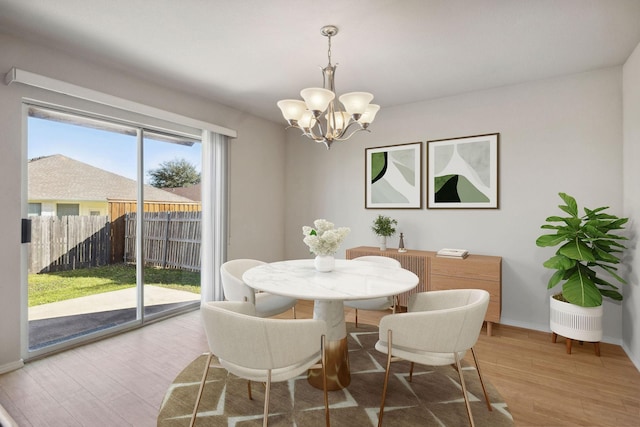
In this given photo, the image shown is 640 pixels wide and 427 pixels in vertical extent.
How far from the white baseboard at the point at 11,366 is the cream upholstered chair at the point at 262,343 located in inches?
80.4

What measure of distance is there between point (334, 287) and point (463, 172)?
2557 mm

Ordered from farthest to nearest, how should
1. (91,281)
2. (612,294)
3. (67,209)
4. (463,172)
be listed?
1. (463,172)
2. (91,281)
3. (67,209)
4. (612,294)

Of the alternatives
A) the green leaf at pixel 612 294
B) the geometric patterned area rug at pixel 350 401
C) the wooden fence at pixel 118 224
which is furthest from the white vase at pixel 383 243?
the wooden fence at pixel 118 224

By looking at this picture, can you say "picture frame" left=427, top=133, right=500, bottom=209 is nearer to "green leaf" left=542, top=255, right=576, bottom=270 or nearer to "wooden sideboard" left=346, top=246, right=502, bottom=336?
"wooden sideboard" left=346, top=246, right=502, bottom=336

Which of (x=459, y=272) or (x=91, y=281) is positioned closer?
(x=91, y=281)

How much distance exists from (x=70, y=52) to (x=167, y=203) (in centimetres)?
166

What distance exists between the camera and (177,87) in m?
3.61

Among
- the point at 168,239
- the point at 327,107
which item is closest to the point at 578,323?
the point at 327,107

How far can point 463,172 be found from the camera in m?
3.82

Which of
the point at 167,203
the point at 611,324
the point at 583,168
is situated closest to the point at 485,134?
the point at 583,168

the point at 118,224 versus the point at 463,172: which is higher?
the point at 463,172

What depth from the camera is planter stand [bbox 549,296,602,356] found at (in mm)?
2777

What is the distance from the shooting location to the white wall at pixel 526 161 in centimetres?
315

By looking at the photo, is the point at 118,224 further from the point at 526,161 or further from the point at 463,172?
the point at 526,161
